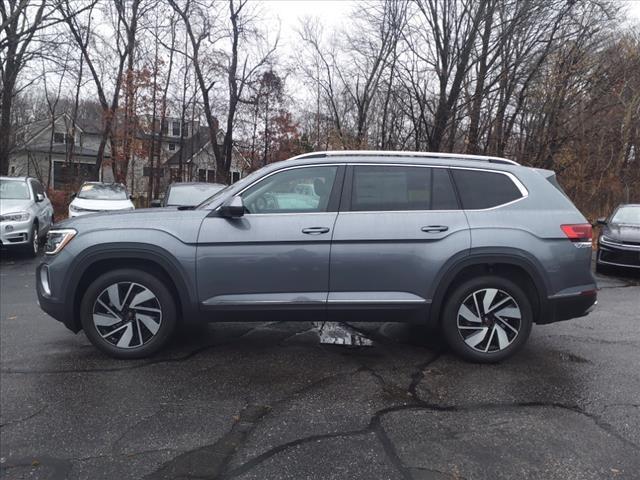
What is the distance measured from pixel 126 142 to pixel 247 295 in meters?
21.7

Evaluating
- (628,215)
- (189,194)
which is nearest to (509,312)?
(628,215)

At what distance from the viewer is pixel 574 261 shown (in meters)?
3.88

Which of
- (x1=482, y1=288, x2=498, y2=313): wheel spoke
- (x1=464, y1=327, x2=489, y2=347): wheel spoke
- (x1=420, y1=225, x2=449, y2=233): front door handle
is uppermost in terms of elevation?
(x1=420, y1=225, x2=449, y2=233): front door handle

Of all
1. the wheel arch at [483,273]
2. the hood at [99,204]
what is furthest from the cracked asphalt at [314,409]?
the hood at [99,204]

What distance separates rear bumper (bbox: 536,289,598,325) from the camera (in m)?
3.88

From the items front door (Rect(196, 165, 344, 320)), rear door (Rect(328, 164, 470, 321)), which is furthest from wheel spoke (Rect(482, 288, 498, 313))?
front door (Rect(196, 165, 344, 320))

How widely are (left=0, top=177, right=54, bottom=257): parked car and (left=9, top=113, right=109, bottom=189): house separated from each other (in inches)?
578

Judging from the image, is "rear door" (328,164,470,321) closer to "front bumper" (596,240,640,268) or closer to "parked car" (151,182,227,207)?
"front bumper" (596,240,640,268)

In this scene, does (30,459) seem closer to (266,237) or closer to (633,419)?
(266,237)

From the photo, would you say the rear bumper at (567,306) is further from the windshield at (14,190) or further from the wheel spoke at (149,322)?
the windshield at (14,190)

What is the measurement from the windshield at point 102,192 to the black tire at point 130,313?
9.94 metres

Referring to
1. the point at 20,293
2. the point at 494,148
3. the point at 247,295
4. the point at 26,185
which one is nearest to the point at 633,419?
the point at 247,295

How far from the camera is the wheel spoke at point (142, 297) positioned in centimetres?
390

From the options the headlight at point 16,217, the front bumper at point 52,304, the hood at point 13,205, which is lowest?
the front bumper at point 52,304
